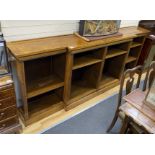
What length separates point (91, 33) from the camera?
2.12 meters

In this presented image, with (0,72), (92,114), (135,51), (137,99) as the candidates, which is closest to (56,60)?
(0,72)

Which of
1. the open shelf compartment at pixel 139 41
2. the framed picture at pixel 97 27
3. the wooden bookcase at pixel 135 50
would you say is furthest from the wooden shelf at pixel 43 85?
the open shelf compartment at pixel 139 41

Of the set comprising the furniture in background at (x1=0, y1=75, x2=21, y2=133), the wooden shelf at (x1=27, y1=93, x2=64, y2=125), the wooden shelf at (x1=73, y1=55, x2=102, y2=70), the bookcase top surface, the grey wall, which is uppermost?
the grey wall

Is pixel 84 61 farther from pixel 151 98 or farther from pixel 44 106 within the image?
pixel 151 98

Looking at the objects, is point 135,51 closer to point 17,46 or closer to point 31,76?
point 31,76

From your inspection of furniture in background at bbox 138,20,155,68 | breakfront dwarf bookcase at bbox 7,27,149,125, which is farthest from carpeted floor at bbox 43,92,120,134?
furniture in background at bbox 138,20,155,68

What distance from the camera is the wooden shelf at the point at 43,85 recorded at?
6.04 ft

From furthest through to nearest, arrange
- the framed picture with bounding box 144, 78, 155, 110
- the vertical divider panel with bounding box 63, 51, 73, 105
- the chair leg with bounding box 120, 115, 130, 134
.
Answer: the vertical divider panel with bounding box 63, 51, 73, 105 → the chair leg with bounding box 120, 115, 130, 134 → the framed picture with bounding box 144, 78, 155, 110

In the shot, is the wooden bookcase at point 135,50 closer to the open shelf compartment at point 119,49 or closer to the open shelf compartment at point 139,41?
the open shelf compartment at point 139,41

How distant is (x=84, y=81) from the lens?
263 cm

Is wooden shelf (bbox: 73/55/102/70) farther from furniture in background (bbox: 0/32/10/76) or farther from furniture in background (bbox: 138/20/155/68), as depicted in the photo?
furniture in background (bbox: 138/20/155/68)

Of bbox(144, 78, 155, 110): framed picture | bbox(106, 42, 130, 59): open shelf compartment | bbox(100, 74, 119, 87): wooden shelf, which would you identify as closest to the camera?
bbox(144, 78, 155, 110): framed picture

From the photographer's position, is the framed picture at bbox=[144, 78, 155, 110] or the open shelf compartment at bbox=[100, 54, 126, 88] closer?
the framed picture at bbox=[144, 78, 155, 110]

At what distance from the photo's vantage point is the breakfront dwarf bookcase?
5.46 ft
